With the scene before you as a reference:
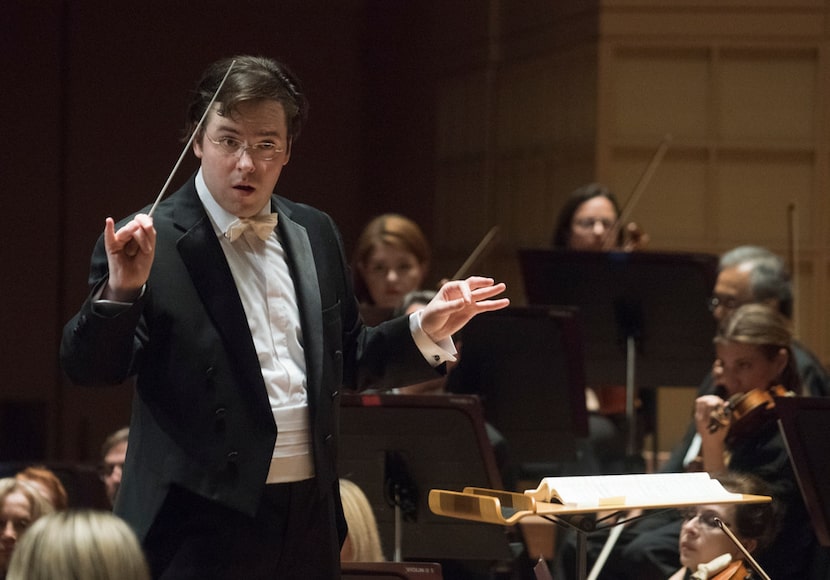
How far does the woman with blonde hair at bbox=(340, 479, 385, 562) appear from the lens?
3.01 meters

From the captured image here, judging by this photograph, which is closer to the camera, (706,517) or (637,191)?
(706,517)

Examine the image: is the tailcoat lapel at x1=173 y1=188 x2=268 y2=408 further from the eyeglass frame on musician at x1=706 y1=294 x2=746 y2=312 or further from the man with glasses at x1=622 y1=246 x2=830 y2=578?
the eyeglass frame on musician at x1=706 y1=294 x2=746 y2=312

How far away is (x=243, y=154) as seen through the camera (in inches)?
80.8

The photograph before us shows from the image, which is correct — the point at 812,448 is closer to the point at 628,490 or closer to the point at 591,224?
the point at 628,490

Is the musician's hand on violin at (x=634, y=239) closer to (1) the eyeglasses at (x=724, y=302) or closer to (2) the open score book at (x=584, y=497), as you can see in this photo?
(1) the eyeglasses at (x=724, y=302)

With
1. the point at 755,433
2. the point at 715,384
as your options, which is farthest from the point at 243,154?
the point at 715,384

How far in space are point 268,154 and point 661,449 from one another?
13.4 ft

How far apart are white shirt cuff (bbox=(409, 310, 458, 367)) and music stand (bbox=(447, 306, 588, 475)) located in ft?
5.01

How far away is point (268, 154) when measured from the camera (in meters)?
2.07

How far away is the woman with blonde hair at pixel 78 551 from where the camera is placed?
5.00 feet

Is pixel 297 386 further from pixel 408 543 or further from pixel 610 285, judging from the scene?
pixel 610 285

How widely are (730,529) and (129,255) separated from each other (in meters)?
→ 1.63

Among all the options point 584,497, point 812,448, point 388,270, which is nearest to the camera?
point 584,497

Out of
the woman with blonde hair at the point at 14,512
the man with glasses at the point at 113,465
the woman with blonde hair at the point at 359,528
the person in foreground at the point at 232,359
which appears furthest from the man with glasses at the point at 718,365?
the person in foreground at the point at 232,359
